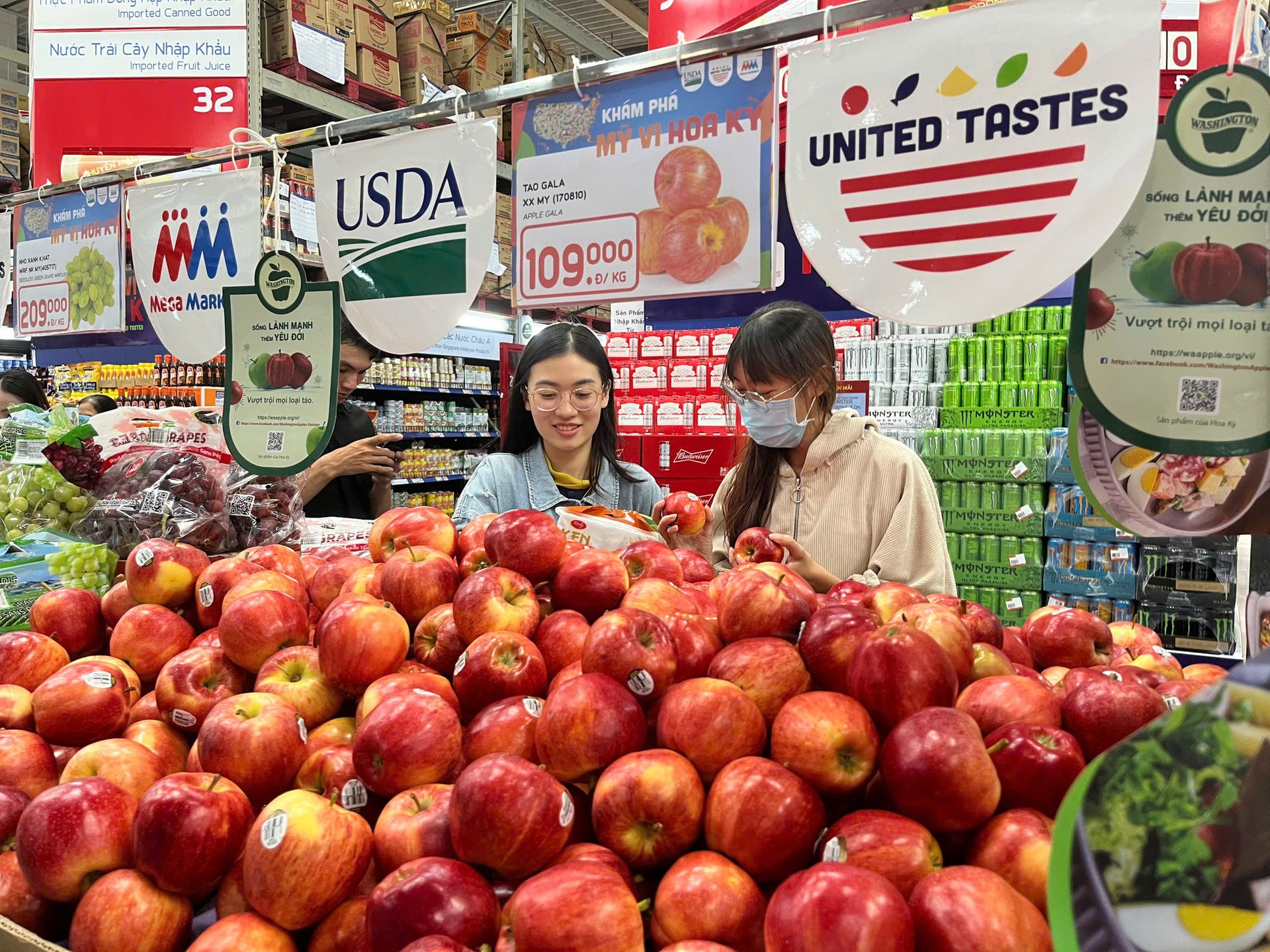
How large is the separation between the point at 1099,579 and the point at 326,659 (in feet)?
16.5

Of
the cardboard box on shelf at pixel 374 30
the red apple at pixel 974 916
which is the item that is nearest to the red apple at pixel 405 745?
the red apple at pixel 974 916

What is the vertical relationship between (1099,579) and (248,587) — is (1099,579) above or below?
below

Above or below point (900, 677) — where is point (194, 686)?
below

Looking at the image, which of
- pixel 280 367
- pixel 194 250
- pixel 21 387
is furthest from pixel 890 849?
pixel 21 387

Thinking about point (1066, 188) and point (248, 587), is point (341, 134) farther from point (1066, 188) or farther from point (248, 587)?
point (1066, 188)

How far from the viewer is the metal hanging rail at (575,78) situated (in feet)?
4.85

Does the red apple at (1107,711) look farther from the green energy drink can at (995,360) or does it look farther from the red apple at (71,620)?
the green energy drink can at (995,360)

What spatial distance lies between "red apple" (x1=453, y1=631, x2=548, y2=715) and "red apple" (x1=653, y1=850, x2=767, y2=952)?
1.28 ft

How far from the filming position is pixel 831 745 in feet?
3.42

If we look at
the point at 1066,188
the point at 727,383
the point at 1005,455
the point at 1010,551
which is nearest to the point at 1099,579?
the point at 1010,551

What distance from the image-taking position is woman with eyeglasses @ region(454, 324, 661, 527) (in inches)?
111

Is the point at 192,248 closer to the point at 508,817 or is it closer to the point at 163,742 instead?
the point at 163,742

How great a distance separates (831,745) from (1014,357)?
5.04 metres

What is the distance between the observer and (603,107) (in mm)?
1831
